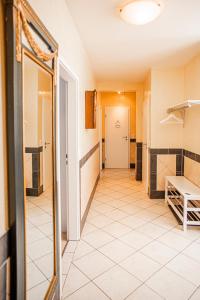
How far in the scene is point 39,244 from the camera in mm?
1310

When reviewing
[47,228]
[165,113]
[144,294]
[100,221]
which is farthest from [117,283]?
[165,113]

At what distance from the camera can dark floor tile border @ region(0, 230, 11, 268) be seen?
0.87m

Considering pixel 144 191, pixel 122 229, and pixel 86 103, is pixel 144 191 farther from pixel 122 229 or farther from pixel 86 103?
pixel 86 103

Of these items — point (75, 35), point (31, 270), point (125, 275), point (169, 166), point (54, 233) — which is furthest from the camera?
point (169, 166)

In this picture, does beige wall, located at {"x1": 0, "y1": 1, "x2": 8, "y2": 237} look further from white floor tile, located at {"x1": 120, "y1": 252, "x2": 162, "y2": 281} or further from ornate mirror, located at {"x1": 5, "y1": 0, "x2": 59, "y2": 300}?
white floor tile, located at {"x1": 120, "y1": 252, "x2": 162, "y2": 281}

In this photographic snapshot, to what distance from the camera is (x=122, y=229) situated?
2.88m

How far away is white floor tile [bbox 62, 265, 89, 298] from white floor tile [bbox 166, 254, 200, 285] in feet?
2.73

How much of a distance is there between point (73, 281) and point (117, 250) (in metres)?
0.65

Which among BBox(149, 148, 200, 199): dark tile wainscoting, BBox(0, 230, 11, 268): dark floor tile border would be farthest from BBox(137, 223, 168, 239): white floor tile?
BBox(0, 230, 11, 268): dark floor tile border

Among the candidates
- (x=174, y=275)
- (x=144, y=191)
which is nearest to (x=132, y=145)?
(x=144, y=191)

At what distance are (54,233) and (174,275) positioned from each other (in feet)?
3.97

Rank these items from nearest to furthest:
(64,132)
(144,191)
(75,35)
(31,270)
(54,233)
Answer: (31,270)
(54,233)
(75,35)
(64,132)
(144,191)

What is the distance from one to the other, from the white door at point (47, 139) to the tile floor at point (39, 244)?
0.09 m

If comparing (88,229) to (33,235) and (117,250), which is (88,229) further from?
(33,235)
